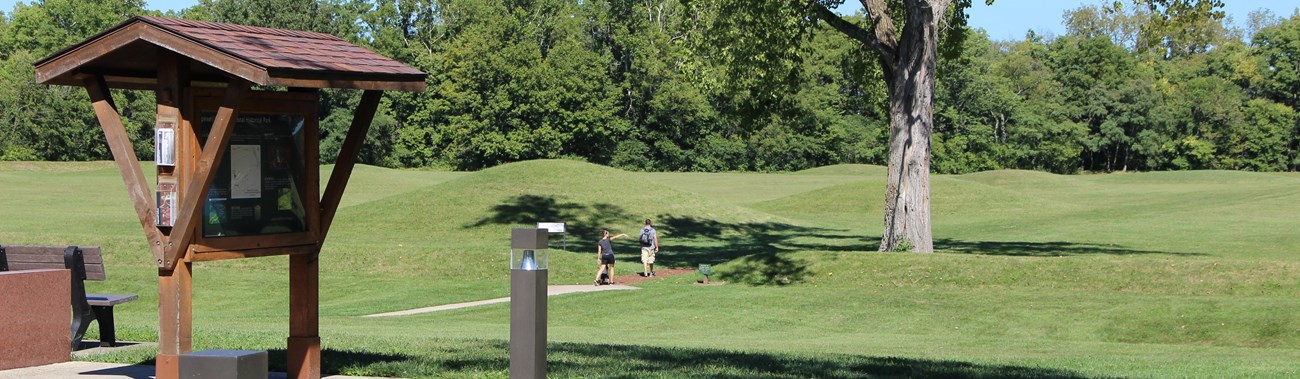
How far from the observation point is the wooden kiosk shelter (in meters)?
9.53

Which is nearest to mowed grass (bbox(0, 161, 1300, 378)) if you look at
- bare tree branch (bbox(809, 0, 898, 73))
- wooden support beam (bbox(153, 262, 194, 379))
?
wooden support beam (bbox(153, 262, 194, 379))

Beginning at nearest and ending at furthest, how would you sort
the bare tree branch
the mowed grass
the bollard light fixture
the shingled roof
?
the bollard light fixture
the shingled roof
the mowed grass
the bare tree branch

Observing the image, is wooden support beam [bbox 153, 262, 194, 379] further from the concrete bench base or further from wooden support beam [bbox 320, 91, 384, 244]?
the concrete bench base

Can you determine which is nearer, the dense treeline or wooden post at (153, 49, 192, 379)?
wooden post at (153, 49, 192, 379)

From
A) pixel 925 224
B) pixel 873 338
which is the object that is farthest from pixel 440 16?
pixel 873 338

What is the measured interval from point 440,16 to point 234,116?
89.4m

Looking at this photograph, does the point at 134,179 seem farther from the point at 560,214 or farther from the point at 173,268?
the point at 560,214

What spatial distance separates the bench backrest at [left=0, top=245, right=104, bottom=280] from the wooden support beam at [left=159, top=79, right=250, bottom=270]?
384 centimetres

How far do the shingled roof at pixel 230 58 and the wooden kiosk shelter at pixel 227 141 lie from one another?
0.03ft

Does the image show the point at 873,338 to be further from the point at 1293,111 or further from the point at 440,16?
the point at 1293,111

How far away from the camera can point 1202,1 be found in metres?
30.5

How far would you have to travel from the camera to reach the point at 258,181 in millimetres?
10375

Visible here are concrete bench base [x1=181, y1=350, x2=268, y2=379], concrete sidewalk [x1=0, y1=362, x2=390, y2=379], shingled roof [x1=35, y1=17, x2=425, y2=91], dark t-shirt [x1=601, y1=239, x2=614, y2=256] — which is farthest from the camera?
dark t-shirt [x1=601, y1=239, x2=614, y2=256]

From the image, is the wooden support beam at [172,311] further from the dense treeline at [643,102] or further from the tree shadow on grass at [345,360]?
the dense treeline at [643,102]
